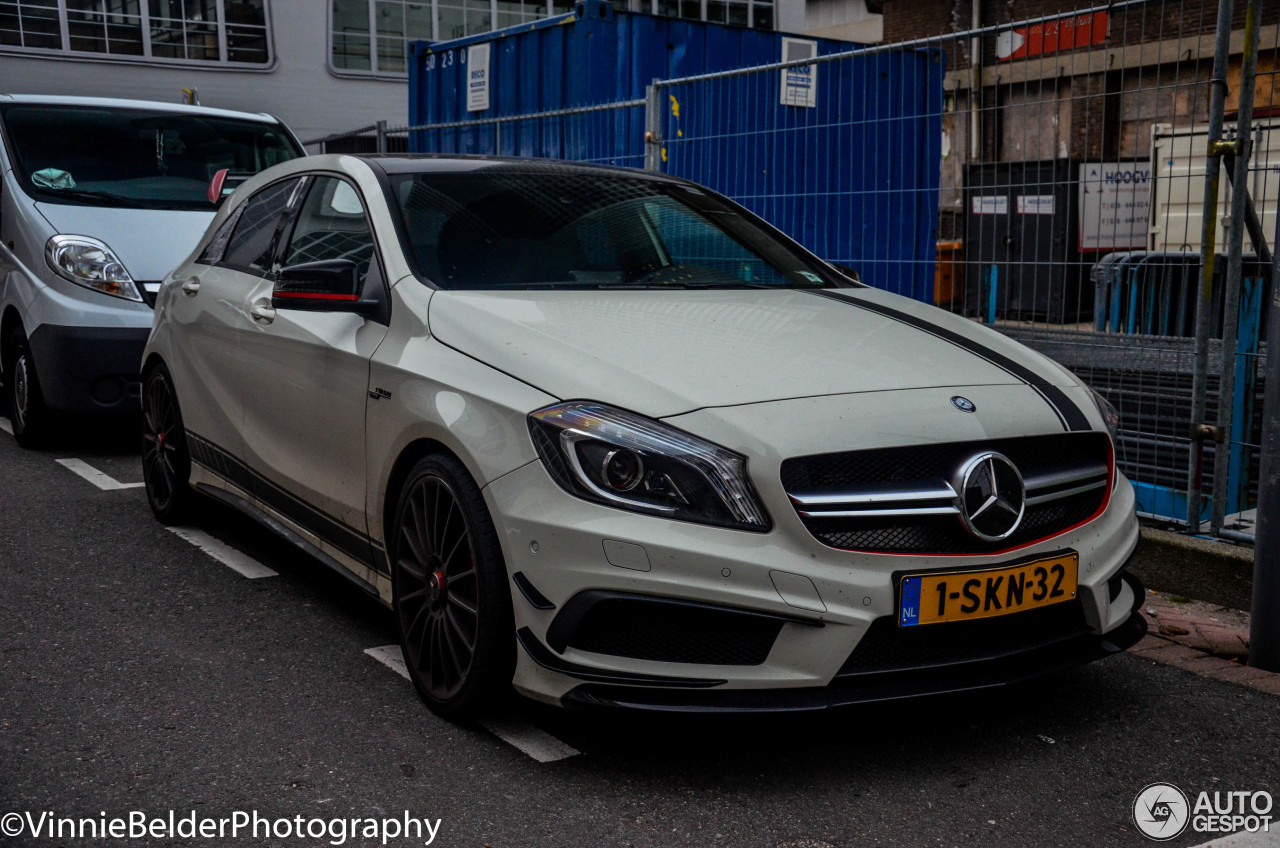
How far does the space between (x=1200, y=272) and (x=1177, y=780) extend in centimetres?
218

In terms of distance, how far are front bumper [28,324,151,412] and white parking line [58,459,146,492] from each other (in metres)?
0.29

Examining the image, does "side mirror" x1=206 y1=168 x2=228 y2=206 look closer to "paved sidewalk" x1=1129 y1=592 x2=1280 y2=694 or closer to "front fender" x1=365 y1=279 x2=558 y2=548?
"front fender" x1=365 y1=279 x2=558 y2=548

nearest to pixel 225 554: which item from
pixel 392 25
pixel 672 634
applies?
pixel 672 634

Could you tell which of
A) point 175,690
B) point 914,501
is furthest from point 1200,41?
point 175,690

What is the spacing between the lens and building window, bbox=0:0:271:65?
21469mm

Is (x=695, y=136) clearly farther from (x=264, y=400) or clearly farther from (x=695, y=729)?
(x=695, y=729)

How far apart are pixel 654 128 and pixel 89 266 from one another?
10.3ft

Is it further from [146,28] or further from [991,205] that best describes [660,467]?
[146,28]

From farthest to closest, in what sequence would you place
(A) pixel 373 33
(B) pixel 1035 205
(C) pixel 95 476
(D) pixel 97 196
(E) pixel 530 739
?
(A) pixel 373 33 < (D) pixel 97 196 < (C) pixel 95 476 < (B) pixel 1035 205 < (E) pixel 530 739

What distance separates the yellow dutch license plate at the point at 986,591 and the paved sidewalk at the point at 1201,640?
1147mm

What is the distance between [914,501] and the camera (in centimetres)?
299

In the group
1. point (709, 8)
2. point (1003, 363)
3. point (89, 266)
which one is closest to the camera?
point (1003, 363)

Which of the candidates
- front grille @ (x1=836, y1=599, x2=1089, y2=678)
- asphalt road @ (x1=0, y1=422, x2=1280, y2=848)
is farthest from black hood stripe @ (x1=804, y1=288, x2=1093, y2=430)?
asphalt road @ (x1=0, y1=422, x2=1280, y2=848)

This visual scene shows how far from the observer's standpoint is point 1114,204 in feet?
16.3
